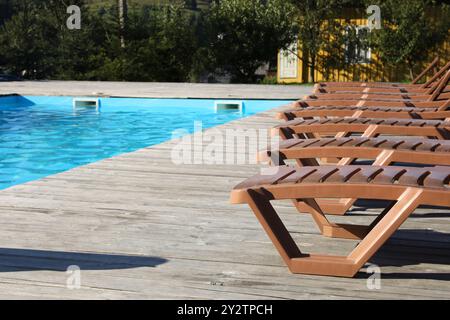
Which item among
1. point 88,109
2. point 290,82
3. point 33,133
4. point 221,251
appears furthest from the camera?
point 290,82

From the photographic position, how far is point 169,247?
11.0ft

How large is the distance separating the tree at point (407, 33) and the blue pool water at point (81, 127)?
8.57 m

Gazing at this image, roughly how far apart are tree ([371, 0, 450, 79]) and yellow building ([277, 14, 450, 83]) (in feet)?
2.93

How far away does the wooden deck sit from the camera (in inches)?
107

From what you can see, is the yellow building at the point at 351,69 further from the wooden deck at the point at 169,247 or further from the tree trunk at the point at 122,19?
the wooden deck at the point at 169,247

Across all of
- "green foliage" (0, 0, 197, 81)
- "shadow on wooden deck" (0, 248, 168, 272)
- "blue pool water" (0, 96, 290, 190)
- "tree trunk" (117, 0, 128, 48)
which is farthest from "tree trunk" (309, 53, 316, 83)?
"shadow on wooden deck" (0, 248, 168, 272)

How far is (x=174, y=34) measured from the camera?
21.0 meters

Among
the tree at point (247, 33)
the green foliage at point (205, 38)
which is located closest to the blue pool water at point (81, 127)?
the green foliage at point (205, 38)

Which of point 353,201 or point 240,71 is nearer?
point 353,201

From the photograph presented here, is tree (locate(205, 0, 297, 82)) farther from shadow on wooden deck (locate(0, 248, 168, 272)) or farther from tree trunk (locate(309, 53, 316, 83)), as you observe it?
shadow on wooden deck (locate(0, 248, 168, 272))

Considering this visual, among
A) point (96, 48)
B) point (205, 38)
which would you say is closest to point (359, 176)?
point (96, 48)

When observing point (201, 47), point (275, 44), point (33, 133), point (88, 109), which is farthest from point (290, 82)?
point (33, 133)

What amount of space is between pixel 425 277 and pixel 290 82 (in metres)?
20.6

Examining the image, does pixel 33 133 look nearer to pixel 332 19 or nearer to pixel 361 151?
pixel 361 151
